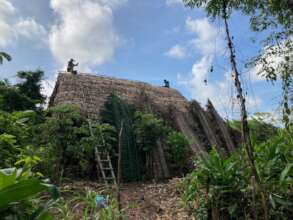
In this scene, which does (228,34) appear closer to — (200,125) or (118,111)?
(118,111)

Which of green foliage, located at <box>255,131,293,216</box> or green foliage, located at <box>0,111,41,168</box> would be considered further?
green foliage, located at <box>255,131,293,216</box>

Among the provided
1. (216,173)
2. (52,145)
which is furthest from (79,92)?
(216,173)

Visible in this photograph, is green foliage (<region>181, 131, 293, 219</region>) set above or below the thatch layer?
below

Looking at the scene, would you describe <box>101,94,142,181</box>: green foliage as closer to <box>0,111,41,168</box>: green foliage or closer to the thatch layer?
the thatch layer

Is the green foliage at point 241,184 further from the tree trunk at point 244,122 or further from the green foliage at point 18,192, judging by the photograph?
the green foliage at point 18,192

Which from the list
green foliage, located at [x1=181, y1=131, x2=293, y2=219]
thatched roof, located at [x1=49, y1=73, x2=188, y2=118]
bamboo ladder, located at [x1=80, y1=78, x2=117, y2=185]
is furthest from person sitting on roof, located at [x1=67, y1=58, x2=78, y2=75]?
green foliage, located at [x1=181, y1=131, x2=293, y2=219]

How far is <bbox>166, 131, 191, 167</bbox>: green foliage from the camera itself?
29.0 feet

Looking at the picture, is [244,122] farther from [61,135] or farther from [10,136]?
[61,135]

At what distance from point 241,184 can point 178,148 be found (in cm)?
520

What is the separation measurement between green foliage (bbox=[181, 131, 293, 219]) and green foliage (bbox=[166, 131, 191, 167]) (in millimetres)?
4707

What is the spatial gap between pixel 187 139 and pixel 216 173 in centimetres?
509

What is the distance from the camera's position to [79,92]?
380 inches

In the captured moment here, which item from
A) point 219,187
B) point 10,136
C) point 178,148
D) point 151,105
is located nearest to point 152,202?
point 219,187

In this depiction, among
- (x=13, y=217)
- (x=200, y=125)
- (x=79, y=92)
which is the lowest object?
(x=13, y=217)
